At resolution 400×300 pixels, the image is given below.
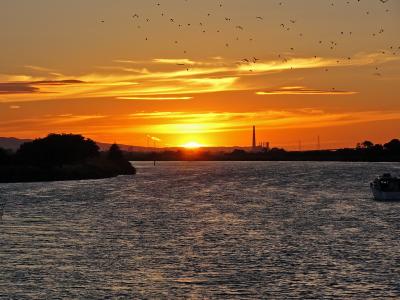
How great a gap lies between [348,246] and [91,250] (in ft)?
74.3

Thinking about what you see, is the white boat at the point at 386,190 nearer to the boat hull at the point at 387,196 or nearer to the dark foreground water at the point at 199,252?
the boat hull at the point at 387,196

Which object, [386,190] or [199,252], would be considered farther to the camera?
[386,190]

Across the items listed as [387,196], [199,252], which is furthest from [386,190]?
[199,252]

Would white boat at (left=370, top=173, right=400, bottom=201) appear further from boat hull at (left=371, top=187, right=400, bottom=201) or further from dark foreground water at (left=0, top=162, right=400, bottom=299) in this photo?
dark foreground water at (left=0, top=162, right=400, bottom=299)

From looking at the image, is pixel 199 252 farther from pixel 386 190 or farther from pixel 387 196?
pixel 386 190

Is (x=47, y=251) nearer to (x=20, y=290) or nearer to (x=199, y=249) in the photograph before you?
(x=199, y=249)

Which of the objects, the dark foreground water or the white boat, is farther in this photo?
the white boat

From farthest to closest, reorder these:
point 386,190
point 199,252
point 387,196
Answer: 1. point 386,190
2. point 387,196
3. point 199,252

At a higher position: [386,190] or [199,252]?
[386,190]

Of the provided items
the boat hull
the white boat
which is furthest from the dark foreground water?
the white boat

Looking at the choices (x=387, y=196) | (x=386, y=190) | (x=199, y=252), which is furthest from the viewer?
(x=386, y=190)

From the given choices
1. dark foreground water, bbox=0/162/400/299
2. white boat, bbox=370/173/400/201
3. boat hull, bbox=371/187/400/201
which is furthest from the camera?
white boat, bbox=370/173/400/201

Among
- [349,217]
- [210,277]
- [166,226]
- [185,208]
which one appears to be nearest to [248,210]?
[185,208]

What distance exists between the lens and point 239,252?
6875 cm
